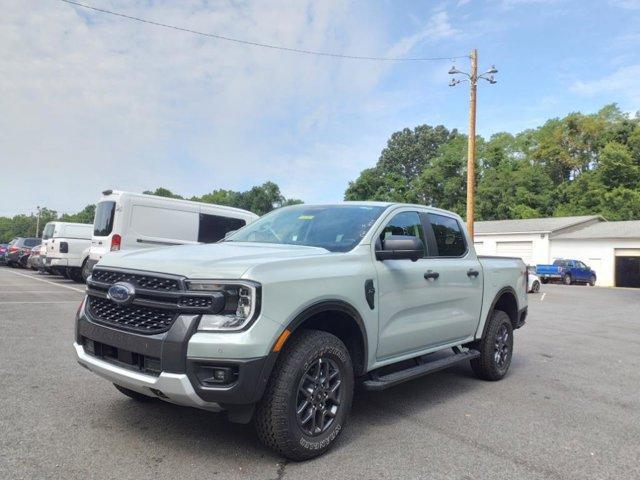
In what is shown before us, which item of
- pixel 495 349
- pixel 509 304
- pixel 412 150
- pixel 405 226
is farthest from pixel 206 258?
pixel 412 150

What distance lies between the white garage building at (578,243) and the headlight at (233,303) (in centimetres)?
3563

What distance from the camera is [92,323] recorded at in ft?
12.2

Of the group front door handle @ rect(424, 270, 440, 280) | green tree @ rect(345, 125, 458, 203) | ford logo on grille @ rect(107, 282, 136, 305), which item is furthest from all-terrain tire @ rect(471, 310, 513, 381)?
green tree @ rect(345, 125, 458, 203)

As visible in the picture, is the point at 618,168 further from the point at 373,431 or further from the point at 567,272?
the point at 373,431

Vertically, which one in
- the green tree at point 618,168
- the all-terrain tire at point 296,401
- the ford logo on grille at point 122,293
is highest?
the green tree at point 618,168

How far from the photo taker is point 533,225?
39.9 m

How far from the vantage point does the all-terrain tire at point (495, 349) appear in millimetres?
5703

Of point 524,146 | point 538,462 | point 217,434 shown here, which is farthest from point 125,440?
point 524,146

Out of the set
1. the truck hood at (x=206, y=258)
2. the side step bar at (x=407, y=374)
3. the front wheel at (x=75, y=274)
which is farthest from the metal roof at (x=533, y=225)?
the truck hood at (x=206, y=258)

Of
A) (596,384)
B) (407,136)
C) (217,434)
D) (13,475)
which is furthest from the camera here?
(407,136)

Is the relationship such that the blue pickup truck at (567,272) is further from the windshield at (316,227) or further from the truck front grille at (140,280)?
the truck front grille at (140,280)

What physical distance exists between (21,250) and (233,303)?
28604 millimetres

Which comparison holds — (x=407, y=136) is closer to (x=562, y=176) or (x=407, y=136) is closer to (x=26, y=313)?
(x=562, y=176)

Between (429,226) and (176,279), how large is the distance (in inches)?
110
